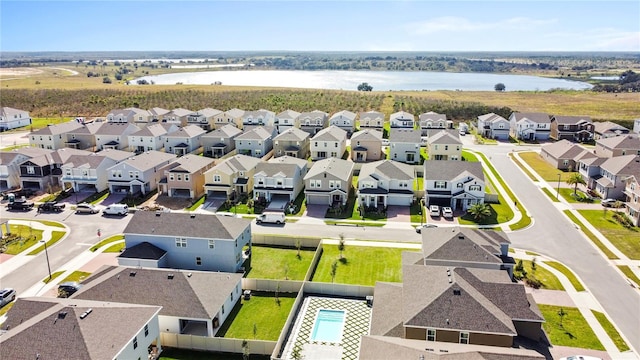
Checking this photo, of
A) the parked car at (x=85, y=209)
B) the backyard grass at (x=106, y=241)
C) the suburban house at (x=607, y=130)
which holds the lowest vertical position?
the backyard grass at (x=106, y=241)

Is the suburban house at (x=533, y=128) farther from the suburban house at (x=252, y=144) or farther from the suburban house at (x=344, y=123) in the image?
the suburban house at (x=252, y=144)

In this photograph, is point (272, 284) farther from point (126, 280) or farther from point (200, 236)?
point (126, 280)

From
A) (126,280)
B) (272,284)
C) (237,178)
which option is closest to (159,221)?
(126,280)

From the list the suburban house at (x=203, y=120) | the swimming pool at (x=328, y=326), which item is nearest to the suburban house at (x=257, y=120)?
the suburban house at (x=203, y=120)

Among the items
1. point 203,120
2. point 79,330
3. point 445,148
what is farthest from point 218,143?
point 79,330

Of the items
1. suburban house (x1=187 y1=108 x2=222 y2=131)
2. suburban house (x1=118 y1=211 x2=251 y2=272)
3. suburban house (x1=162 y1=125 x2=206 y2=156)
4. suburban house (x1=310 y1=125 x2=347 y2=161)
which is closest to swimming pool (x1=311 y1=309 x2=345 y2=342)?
suburban house (x1=118 y1=211 x2=251 y2=272)

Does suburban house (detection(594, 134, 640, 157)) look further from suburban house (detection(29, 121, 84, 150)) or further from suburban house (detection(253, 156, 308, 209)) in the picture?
suburban house (detection(29, 121, 84, 150))
